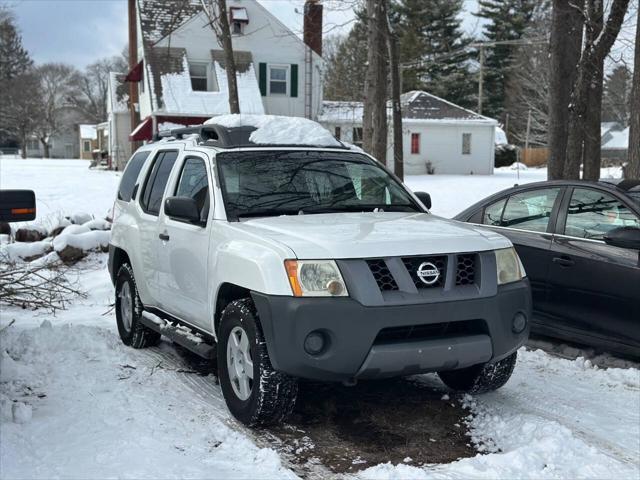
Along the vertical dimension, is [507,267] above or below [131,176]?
below

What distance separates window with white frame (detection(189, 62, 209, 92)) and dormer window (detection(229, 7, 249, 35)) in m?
2.12

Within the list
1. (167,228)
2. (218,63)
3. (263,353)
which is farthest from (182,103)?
(263,353)

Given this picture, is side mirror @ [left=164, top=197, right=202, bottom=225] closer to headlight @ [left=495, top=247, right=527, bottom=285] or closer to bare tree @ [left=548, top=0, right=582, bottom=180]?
headlight @ [left=495, top=247, right=527, bottom=285]

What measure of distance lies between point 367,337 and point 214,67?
28.5 metres

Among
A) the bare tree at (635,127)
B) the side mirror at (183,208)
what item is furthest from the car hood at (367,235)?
the bare tree at (635,127)

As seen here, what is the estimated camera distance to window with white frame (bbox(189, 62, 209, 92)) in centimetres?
3109

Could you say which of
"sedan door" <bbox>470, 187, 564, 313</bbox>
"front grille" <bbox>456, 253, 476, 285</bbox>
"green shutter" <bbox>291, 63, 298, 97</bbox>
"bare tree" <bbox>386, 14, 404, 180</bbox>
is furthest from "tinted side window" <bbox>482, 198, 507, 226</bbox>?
"green shutter" <bbox>291, 63, 298, 97</bbox>

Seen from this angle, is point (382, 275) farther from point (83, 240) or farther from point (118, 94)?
point (118, 94)

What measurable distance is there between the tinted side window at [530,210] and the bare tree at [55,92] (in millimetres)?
81373

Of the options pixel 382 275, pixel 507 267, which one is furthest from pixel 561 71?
pixel 382 275

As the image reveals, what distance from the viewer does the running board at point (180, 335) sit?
517cm

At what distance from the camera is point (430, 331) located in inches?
169

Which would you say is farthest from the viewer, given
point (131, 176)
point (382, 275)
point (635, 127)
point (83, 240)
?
point (83, 240)

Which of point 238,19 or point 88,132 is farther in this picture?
point 88,132
